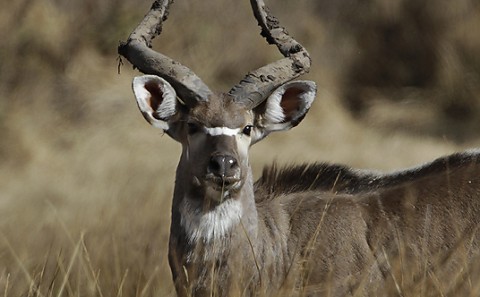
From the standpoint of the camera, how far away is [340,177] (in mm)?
8875

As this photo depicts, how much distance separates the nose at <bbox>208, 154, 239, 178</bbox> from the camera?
296 inches

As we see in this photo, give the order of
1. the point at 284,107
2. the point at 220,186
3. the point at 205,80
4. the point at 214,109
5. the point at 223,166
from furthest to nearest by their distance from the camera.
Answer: the point at 205,80
the point at 284,107
the point at 214,109
the point at 220,186
the point at 223,166

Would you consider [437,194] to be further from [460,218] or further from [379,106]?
[379,106]

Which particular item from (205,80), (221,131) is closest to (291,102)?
(221,131)

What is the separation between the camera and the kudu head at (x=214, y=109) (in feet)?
25.2

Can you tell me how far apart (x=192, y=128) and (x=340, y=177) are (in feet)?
4.62

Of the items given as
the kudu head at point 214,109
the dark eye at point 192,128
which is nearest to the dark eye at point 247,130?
the kudu head at point 214,109

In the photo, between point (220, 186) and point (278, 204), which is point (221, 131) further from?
point (278, 204)

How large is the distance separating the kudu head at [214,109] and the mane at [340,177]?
0.69 meters

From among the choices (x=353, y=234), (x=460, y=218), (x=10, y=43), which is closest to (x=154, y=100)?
(x=353, y=234)

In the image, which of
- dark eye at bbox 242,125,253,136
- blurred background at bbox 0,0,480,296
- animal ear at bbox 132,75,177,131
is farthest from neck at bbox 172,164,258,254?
blurred background at bbox 0,0,480,296

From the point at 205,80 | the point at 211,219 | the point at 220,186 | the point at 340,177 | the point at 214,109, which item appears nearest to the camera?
the point at 220,186

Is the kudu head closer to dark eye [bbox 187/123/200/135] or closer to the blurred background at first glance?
dark eye [bbox 187/123/200/135]

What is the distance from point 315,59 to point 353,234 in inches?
438
